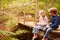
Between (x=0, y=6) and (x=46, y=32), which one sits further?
(x=0, y=6)

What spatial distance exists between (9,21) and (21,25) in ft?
2.08

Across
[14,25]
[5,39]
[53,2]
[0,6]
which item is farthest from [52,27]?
[53,2]

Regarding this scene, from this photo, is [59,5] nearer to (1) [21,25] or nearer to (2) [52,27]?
(1) [21,25]

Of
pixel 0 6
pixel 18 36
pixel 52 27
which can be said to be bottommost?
pixel 18 36

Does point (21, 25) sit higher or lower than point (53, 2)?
lower

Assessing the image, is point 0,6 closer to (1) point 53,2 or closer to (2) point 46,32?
(2) point 46,32

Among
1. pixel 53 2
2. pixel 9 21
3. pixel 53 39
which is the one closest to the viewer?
pixel 53 39

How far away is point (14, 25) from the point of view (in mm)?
8383

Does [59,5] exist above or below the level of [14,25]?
above

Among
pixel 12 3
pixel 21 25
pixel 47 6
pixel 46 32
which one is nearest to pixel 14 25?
pixel 21 25

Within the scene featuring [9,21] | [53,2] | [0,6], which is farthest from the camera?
[53,2]

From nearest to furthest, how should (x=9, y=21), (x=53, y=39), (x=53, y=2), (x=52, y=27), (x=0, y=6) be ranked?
(x=52, y=27)
(x=53, y=39)
(x=0, y=6)
(x=9, y=21)
(x=53, y=2)

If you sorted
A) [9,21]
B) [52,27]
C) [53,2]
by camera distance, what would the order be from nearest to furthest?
[52,27] → [9,21] → [53,2]

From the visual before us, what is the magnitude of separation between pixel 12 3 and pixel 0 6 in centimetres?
228
